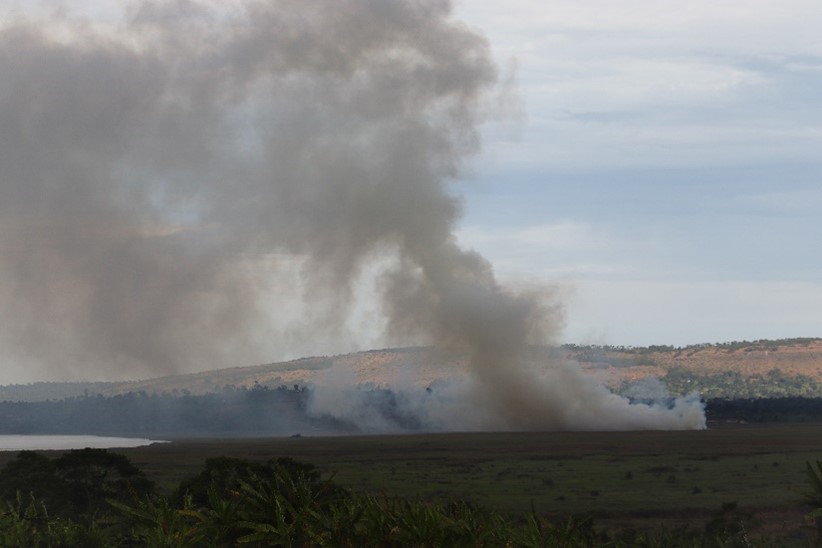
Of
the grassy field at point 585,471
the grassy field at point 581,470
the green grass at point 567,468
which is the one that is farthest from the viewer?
the green grass at point 567,468

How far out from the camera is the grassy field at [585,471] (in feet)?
326

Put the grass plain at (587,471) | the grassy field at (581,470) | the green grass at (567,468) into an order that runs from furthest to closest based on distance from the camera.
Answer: the green grass at (567,468) → the grassy field at (581,470) → the grass plain at (587,471)

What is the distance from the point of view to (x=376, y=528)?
34781mm

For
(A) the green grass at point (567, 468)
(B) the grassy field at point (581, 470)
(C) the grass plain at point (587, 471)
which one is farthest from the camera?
(A) the green grass at point (567, 468)

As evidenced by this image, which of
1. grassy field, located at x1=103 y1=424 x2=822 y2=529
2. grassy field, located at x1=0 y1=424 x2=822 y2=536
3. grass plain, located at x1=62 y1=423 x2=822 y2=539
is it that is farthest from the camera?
grassy field, located at x1=103 y1=424 x2=822 y2=529

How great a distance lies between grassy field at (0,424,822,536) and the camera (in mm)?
99250

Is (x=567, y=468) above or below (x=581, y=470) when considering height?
above

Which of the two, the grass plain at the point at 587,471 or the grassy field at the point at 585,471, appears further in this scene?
the grassy field at the point at 585,471

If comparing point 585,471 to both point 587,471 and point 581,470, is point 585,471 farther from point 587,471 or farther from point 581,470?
point 581,470

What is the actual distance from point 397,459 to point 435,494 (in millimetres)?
51634

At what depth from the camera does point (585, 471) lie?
449 feet

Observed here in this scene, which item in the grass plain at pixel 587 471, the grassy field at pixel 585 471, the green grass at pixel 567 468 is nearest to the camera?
the grass plain at pixel 587 471

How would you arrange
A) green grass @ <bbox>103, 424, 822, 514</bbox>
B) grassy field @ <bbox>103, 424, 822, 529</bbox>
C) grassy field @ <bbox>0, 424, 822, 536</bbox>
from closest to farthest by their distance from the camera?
grassy field @ <bbox>0, 424, 822, 536</bbox>
grassy field @ <bbox>103, 424, 822, 529</bbox>
green grass @ <bbox>103, 424, 822, 514</bbox>

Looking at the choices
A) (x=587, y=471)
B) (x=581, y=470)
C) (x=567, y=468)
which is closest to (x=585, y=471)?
(x=587, y=471)
